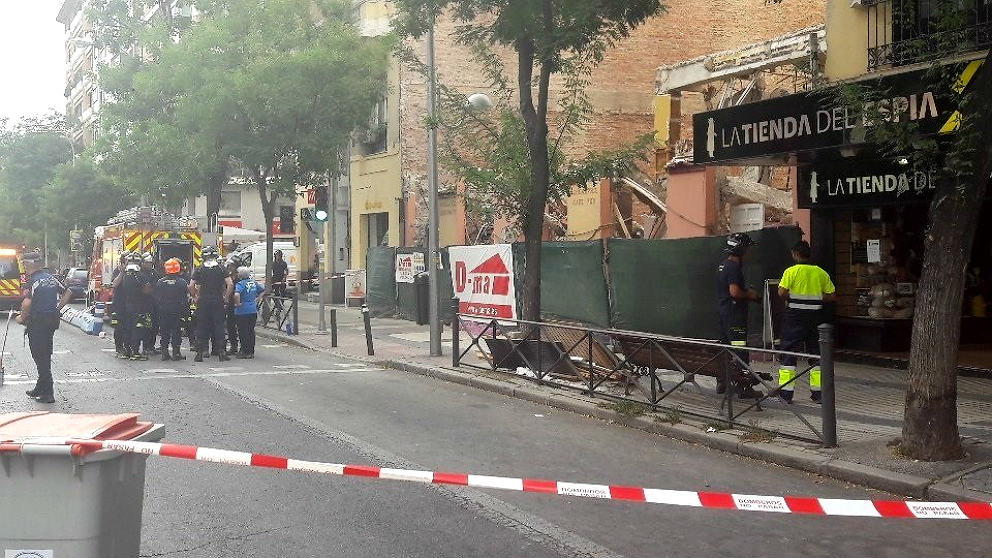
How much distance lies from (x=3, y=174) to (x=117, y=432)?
66.1 metres

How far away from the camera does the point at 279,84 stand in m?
23.3

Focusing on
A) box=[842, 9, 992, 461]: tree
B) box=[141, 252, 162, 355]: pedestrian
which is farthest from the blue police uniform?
box=[842, 9, 992, 461]: tree

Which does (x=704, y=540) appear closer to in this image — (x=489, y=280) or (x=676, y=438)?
(x=676, y=438)

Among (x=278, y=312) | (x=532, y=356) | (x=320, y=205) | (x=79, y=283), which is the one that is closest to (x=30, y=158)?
(x=79, y=283)

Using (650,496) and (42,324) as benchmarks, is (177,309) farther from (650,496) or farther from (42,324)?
(650,496)

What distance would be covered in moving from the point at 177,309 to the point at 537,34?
813 cm

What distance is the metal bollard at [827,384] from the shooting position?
8.05m

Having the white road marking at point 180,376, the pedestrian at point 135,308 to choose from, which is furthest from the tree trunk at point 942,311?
the pedestrian at point 135,308

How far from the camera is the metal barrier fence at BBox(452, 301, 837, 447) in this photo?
8648 mm

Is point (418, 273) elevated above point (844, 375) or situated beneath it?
elevated above

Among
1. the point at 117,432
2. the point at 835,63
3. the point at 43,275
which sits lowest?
the point at 117,432

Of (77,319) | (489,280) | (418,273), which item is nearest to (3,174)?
(77,319)

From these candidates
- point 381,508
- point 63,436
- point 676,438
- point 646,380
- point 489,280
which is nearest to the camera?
point 63,436

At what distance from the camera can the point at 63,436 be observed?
404 centimetres
